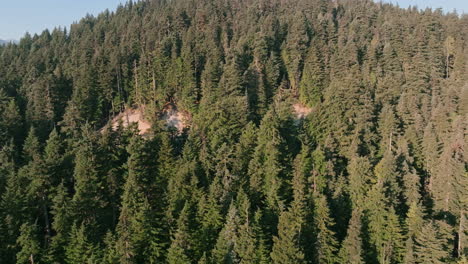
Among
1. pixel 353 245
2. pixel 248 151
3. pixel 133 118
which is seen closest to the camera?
pixel 353 245

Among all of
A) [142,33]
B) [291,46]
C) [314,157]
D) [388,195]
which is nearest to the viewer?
[388,195]

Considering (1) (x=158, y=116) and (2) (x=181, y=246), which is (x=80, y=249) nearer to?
(2) (x=181, y=246)

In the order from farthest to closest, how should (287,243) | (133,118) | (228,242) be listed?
(133,118)
(228,242)
(287,243)

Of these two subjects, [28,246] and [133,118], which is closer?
[28,246]

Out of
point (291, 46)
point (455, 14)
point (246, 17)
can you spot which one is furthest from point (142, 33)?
point (455, 14)

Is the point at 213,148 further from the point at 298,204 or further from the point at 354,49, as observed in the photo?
the point at 354,49

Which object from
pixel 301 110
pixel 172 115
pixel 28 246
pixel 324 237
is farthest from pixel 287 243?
pixel 172 115

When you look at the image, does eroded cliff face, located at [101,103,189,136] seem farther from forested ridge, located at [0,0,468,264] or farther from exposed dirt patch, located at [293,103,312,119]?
exposed dirt patch, located at [293,103,312,119]

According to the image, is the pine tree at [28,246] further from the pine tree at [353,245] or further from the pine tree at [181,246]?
the pine tree at [353,245]

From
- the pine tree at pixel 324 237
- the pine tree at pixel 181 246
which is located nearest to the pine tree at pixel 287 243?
the pine tree at pixel 324 237

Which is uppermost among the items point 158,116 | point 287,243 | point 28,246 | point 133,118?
point 133,118
